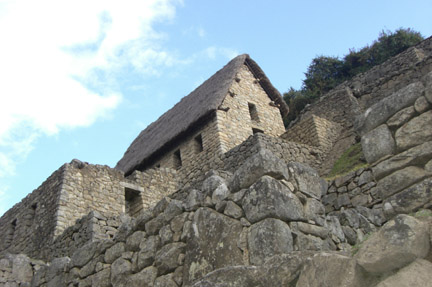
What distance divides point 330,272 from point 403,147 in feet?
4.56

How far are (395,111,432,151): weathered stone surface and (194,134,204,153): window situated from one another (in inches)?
546

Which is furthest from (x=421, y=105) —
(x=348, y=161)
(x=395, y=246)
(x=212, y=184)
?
(x=348, y=161)

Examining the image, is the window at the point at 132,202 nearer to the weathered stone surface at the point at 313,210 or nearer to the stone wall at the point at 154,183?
the stone wall at the point at 154,183

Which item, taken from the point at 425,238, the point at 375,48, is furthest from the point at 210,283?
the point at 375,48

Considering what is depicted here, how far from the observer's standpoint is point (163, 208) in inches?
199

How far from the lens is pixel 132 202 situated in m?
14.7

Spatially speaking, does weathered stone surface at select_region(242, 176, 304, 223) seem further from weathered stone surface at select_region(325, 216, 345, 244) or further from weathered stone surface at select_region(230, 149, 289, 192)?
weathered stone surface at select_region(325, 216, 345, 244)

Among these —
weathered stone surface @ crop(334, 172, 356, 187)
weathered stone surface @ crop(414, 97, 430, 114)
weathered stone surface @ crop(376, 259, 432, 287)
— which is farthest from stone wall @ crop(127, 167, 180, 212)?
weathered stone surface @ crop(376, 259, 432, 287)

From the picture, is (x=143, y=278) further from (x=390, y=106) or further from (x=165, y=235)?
(x=390, y=106)

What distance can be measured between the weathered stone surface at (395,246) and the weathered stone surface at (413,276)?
0.12 ft

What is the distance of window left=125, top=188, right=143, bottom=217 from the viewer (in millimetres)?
14260

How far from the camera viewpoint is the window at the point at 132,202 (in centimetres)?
1426

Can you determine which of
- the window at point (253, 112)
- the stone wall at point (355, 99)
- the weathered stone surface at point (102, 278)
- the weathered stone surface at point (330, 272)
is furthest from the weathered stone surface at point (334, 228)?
the window at point (253, 112)

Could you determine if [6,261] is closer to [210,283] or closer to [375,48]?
[210,283]
